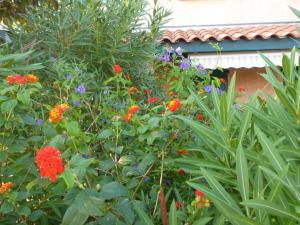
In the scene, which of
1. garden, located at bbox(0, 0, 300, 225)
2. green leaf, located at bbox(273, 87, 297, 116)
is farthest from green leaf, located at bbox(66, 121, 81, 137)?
green leaf, located at bbox(273, 87, 297, 116)

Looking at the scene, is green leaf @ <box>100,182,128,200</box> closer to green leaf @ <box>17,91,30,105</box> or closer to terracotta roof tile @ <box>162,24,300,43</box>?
green leaf @ <box>17,91,30,105</box>

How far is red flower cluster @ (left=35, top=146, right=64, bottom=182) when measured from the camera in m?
1.41

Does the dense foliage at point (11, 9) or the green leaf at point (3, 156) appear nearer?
the green leaf at point (3, 156)

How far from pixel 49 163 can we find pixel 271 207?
2.20 feet

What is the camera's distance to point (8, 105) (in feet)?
6.31

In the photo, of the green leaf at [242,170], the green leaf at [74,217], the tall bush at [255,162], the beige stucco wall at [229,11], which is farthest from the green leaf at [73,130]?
the beige stucco wall at [229,11]

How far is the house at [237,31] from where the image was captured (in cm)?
928

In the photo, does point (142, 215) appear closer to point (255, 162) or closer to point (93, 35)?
point (255, 162)

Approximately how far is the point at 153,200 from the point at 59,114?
1.86ft

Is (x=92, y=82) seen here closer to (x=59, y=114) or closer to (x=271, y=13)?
(x=59, y=114)

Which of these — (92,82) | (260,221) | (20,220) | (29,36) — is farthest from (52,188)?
(29,36)

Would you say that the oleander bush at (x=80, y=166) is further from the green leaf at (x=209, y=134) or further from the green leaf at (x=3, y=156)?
the green leaf at (x=209, y=134)

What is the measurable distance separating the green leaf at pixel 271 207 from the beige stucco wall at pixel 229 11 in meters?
10.2

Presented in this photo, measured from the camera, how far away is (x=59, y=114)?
1.88 m
